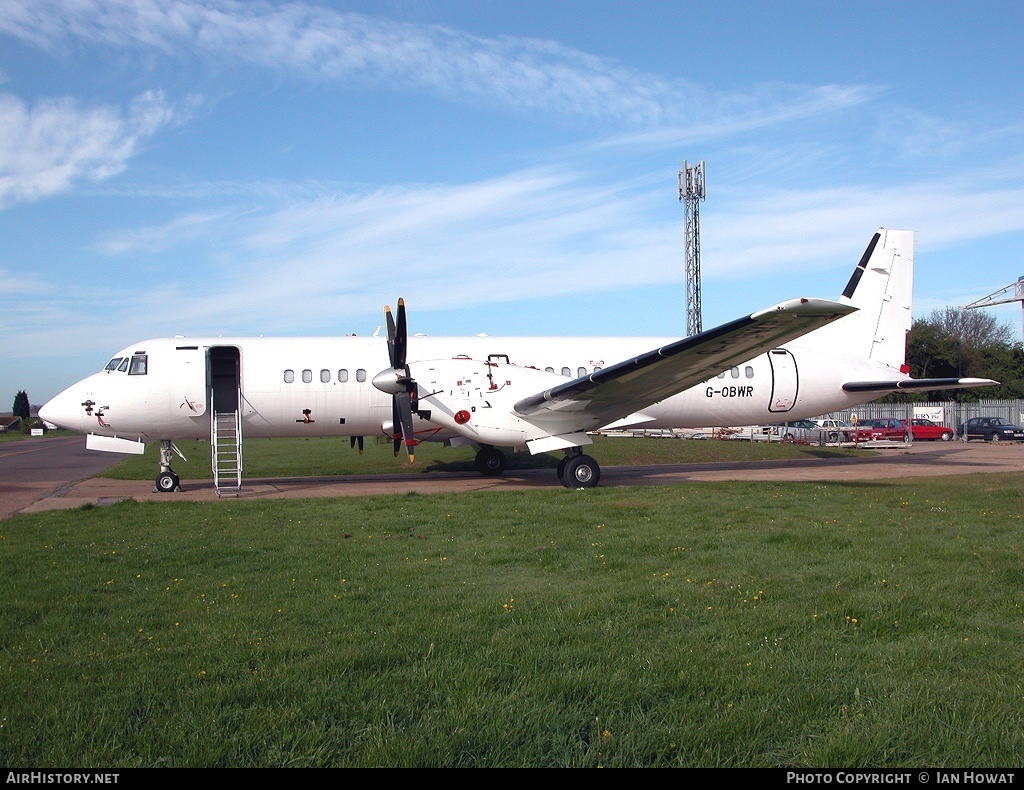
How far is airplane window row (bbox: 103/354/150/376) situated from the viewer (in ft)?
59.2

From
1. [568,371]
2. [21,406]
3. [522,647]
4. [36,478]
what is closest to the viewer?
[522,647]

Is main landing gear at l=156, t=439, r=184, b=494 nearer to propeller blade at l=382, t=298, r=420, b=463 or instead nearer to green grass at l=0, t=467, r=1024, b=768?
propeller blade at l=382, t=298, r=420, b=463

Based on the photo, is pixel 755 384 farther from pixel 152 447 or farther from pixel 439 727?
pixel 152 447

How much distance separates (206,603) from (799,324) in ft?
34.1

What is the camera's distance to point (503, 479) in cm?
1991

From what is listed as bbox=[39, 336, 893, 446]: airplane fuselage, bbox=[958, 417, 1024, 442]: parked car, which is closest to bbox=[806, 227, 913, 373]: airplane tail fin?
bbox=[39, 336, 893, 446]: airplane fuselage

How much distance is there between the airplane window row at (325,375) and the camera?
1845 cm

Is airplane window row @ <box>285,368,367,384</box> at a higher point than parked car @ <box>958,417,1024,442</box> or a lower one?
higher

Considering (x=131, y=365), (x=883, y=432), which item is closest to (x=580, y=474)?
(x=131, y=365)

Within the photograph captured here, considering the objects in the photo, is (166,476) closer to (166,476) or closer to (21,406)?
(166,476)

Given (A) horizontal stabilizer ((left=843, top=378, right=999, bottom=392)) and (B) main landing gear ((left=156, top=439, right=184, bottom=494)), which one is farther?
(A) horizontal stabilizer ((left=843, top=378, right=999, bottom=392))

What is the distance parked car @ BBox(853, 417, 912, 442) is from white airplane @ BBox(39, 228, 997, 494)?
17802 mm

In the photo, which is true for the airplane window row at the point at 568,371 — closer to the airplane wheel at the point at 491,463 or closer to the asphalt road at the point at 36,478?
the airplane wheel at the point at 491,463

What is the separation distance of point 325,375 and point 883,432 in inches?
1306
